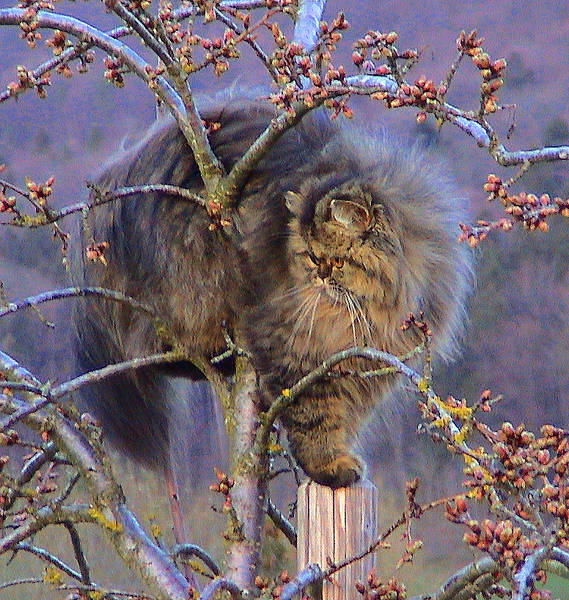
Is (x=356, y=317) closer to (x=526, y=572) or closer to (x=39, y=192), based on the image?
(x=39, y=192)

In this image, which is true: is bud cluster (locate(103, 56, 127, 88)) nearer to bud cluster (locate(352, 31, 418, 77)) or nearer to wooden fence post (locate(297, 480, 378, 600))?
bud cluster (locate(352, 31, 418, 77))

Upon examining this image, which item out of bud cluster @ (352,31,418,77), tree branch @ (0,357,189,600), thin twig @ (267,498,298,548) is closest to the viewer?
bud cluster @ (352,31,418,77)

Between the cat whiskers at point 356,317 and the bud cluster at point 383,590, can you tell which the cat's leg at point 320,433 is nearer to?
the cat whiskers at point 356,317

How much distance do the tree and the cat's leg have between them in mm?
124

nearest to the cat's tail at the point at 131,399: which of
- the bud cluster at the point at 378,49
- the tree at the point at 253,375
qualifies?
the tree at the point at 253,375

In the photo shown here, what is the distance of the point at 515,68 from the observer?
9.56 ft

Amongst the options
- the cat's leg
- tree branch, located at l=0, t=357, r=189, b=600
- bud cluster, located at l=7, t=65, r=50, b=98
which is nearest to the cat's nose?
the cat's leg

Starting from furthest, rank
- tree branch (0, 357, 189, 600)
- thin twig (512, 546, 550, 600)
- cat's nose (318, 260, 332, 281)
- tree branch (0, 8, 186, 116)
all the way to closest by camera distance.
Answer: cat's nose (318, 260, 332, 281)
tree branch (0, 357, 189, 600)
tree branch (0, 8, 186, 116)
thin twig (512, 546, 550, 600)

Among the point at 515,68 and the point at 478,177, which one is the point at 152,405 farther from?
the point at 515,68

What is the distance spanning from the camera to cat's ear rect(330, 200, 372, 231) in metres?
1.75

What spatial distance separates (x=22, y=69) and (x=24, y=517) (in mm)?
902

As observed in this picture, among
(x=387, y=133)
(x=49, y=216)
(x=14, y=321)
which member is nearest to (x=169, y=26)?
(x=49, y=216)

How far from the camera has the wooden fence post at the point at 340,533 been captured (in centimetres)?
145

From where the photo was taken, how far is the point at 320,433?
176 centimetres
